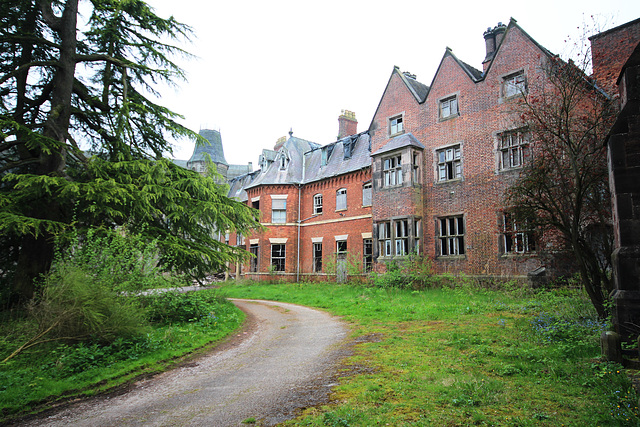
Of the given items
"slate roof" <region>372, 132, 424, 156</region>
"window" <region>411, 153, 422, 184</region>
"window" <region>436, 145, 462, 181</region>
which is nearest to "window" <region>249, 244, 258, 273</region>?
"slate roof" <region>372, 132, 424, 156</region>

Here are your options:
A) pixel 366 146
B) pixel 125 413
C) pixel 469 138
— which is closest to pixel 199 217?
pixel 125 413

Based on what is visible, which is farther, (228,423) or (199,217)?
(199,217)

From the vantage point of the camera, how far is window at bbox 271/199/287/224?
98.8ft

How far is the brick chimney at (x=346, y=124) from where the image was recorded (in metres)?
32.3

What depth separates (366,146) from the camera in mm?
26438

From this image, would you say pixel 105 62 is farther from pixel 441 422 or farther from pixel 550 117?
pixel 441 422

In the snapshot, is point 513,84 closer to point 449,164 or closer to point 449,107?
point 449,107

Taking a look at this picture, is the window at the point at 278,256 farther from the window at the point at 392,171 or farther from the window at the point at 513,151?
the window at the point at 513,151

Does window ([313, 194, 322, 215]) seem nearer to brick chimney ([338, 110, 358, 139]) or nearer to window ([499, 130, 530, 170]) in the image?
brick chimney ([338, 110, 358, 139])

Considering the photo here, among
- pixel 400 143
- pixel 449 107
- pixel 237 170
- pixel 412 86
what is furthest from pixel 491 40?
pixel 237 170

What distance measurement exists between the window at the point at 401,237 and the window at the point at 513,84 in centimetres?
746

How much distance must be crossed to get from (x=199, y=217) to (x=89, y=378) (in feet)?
18.9

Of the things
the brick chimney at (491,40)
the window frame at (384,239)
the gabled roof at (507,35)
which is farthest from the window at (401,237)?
the brick chimney at (491,40)

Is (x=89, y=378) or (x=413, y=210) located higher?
(x=413, y=210)
